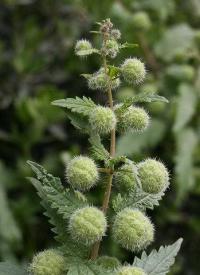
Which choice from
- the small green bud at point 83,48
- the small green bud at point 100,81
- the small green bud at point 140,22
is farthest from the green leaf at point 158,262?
the small green bud at point 140,22

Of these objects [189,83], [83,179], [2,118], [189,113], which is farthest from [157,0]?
[83,179]

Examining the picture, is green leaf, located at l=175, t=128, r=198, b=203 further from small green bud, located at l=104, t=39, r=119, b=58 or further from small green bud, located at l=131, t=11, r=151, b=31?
small green bud, located at l=104, t=39, r=119, b=58

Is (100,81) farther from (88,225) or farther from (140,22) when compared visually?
(140,22)

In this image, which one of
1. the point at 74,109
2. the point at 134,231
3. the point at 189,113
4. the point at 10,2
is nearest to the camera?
the point at 134,231

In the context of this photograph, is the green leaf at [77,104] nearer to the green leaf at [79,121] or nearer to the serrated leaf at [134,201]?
the green leaf at [79,121]

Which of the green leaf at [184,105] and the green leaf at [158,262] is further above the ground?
the green leaf at [184,105]

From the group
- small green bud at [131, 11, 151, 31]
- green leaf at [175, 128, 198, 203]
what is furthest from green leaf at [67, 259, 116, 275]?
small green bud at [131, 11, 151, 31]

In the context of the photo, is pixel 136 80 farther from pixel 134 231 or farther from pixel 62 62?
pixel 62 62
